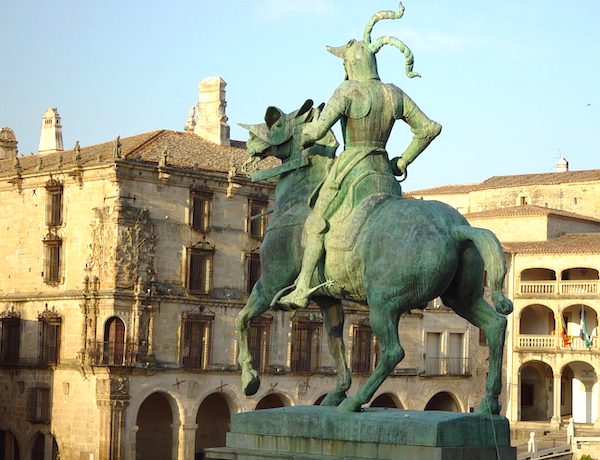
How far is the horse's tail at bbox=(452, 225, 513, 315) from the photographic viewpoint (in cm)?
1402

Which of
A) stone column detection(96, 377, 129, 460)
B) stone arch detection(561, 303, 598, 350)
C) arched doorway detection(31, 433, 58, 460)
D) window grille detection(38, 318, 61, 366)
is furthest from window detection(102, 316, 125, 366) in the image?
stone arch detection(561, 303, 598, 350)

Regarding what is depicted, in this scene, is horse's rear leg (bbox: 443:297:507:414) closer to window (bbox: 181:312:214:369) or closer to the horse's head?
the horse's head

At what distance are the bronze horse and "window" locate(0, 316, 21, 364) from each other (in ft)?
123

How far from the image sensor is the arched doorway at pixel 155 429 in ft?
168

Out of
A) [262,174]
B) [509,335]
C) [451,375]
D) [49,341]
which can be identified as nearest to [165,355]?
[49,341]

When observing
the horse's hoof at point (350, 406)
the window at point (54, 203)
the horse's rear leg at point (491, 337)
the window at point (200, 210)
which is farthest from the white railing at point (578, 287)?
the horse's hoof at point (350, 406)

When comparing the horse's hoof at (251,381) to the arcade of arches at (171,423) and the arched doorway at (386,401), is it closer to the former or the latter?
the arcade of arches at (171,423)

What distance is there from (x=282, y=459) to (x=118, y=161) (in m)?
35.2

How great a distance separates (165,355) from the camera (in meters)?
50.1

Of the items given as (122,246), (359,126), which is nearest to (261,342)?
(122,246)

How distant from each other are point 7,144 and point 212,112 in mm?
9325

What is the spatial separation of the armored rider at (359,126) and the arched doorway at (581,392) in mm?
50281

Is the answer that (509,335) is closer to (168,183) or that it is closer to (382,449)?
(168,183)

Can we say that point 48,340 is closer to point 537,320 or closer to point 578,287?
point 578,287
